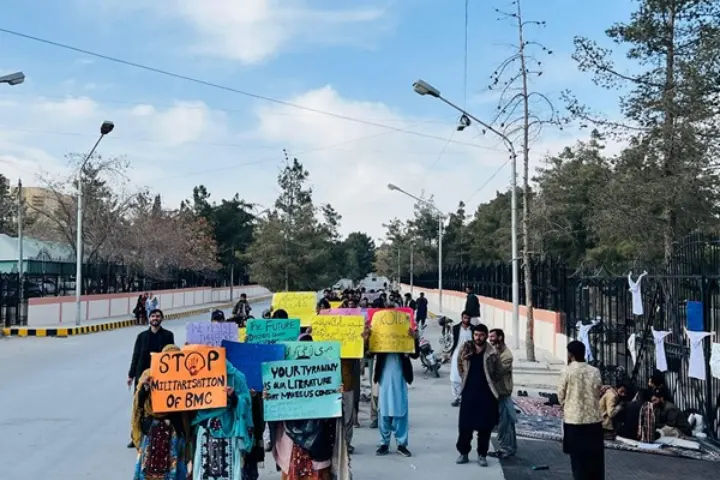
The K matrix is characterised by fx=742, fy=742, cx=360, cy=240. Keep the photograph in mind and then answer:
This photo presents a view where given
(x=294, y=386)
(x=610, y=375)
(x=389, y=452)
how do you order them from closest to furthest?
(x=294, y=386) < (x=389, y=452) < (x=610, y=375)

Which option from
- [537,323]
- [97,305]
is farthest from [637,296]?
[97,305]

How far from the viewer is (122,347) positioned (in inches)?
894

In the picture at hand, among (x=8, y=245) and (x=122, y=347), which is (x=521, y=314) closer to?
(x=122, y=347)

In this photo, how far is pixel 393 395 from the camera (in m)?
8.95

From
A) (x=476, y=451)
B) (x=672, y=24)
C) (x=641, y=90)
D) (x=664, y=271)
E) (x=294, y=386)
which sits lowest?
(x=476, y=451)

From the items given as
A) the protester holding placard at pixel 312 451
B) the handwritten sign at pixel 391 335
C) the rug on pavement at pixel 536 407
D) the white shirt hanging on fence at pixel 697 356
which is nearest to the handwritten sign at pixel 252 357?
the protester holding placard at pixel 312 451

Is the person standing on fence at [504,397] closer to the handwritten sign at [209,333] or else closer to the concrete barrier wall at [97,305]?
the handwritten sign at [209,333]

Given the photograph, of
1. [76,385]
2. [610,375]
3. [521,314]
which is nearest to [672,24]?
[521,314]

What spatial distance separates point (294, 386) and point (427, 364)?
10.6 metres

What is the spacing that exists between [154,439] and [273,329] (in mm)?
3673

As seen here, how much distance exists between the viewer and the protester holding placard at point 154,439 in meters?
6.35

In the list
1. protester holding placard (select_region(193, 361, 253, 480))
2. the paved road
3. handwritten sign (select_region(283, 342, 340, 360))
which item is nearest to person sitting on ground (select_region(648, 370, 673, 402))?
the paved road

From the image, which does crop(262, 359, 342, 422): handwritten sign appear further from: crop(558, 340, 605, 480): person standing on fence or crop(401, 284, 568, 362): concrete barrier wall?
crop(401, 284, 568, 362): concrete barrier wall

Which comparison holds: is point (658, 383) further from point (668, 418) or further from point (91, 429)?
point (91, 429)
